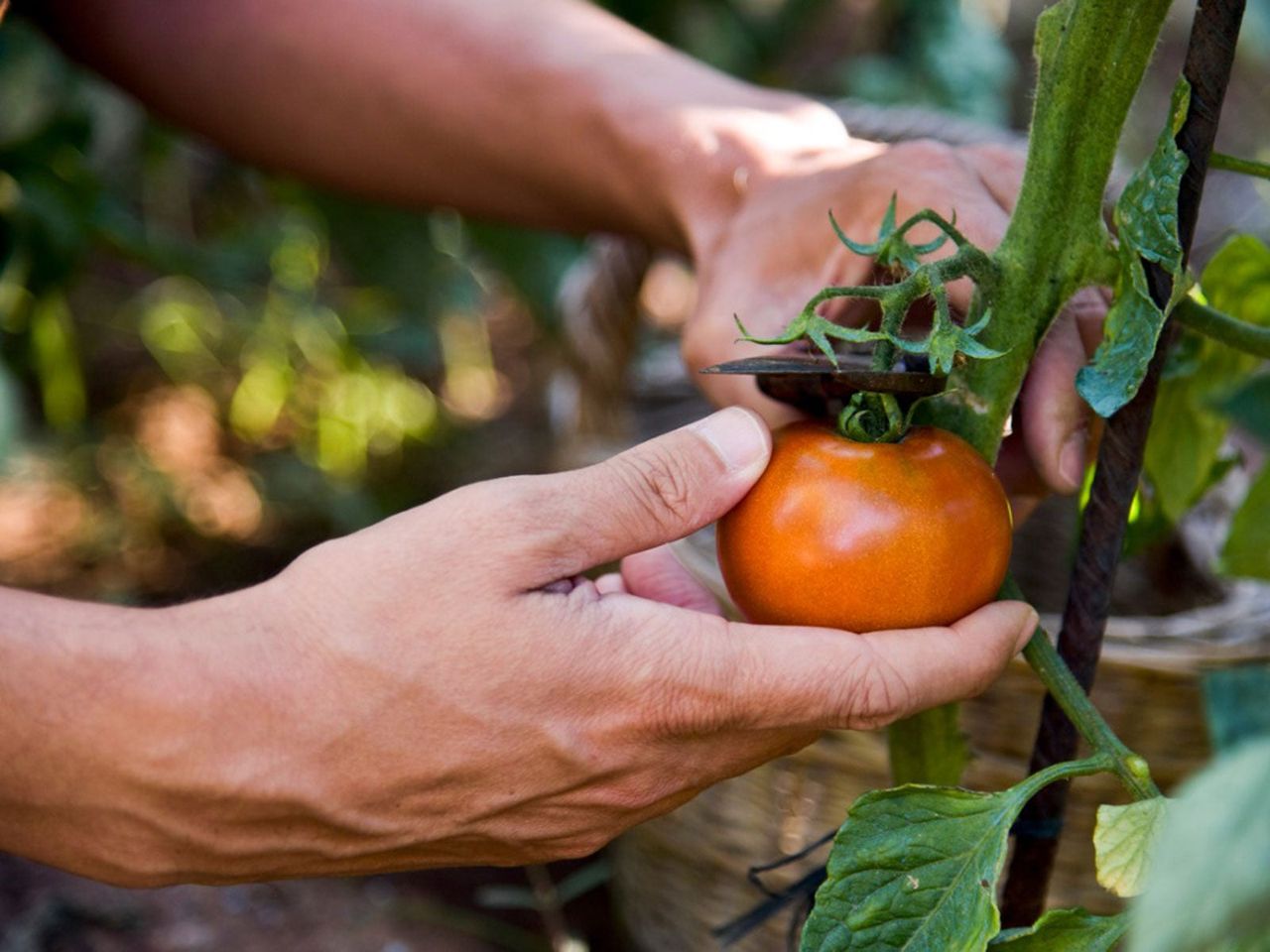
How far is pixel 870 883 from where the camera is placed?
63 cm

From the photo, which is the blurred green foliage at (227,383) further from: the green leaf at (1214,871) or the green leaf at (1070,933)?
the green leaf at (1214,871)

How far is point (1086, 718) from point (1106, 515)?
0.43ft

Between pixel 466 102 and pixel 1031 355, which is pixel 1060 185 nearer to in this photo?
pixel 1031 355

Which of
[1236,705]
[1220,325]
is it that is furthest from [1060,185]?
[1236,705]

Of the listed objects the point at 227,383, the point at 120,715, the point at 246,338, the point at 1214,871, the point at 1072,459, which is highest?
the point at 1214,871

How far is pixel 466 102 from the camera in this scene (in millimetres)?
1317

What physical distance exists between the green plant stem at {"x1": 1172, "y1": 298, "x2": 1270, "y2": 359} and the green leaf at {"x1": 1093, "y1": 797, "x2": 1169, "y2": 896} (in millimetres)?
252

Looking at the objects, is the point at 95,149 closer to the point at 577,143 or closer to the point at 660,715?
the point at 577,143

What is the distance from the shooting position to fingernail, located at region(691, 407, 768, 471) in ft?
2.35

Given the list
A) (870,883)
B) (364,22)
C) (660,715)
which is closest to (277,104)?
(364,22)

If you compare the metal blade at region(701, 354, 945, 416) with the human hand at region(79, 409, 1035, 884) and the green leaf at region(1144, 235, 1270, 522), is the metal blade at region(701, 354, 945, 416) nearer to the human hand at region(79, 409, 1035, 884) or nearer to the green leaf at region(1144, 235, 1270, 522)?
the human hand at region(79, 409, 1035, 884)

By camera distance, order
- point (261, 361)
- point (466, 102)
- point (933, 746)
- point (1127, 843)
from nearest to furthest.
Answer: point (1127, 843), point (933, 746), point (466, 102), point (261, 361)

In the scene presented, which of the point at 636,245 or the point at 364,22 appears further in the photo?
the point at 636,245

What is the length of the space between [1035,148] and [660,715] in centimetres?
36
